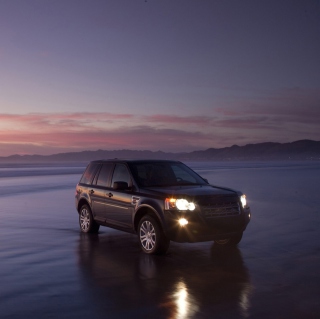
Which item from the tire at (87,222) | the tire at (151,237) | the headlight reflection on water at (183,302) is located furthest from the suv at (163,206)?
the headlight reflection on water at (183,302)

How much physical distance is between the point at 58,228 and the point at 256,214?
19.8 feet

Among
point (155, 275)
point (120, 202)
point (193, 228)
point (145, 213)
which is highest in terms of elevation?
point (120, 202)

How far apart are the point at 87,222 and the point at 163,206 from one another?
11.6 feet

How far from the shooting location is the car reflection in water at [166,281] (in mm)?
6156

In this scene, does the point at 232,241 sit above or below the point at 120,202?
below

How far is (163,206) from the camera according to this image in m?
9.70

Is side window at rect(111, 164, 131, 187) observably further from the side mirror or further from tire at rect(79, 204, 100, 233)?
tire at rect(79, 204, 100, 233)

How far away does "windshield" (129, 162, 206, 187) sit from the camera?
1098cm

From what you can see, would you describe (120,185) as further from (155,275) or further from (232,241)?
(155,275)

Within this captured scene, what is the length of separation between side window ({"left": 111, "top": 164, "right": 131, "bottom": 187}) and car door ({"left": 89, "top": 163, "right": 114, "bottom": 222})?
10.1 inches

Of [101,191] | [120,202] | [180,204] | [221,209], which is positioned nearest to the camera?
[180,204]

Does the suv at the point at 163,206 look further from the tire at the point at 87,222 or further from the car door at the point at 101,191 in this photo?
the tire at the point at 87,222

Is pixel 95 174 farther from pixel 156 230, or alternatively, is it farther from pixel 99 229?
pixel 156 230

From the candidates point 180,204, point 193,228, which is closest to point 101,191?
point 180,204
